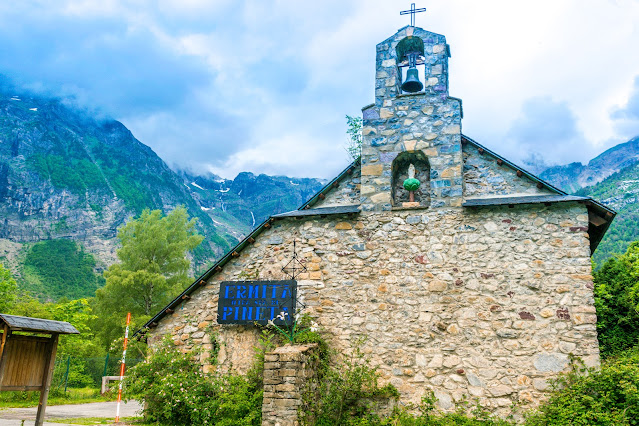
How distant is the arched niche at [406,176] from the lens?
1020 cm

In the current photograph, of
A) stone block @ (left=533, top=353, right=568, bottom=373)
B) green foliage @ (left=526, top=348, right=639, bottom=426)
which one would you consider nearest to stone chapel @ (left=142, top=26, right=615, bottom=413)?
stone block @ (left=533, top=353, right=568, bottom=373)

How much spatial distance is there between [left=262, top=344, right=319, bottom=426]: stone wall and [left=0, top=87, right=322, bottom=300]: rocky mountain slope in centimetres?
4901

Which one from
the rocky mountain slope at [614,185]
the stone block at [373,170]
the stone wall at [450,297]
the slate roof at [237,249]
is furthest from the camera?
the rocky mountain slope at [614,185]

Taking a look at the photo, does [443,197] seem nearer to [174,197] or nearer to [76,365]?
[76,365]

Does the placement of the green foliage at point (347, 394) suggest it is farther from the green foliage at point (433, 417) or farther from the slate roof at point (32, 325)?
the slate roof at point (32, 325)

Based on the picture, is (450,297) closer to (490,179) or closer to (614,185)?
(490,179)

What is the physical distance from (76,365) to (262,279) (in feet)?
45.5

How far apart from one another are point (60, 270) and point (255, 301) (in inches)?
1770

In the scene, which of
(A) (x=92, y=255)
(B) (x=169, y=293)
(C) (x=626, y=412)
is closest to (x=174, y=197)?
(A) (x=92, y=255)

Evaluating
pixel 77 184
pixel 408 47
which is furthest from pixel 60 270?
pixel 408 47

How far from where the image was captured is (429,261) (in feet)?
30.6

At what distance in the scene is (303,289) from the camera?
991 cm

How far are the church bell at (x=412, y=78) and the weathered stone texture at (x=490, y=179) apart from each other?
190 cm

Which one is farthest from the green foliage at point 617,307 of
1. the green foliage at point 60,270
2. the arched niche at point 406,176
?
the green foliage at point 60,270
